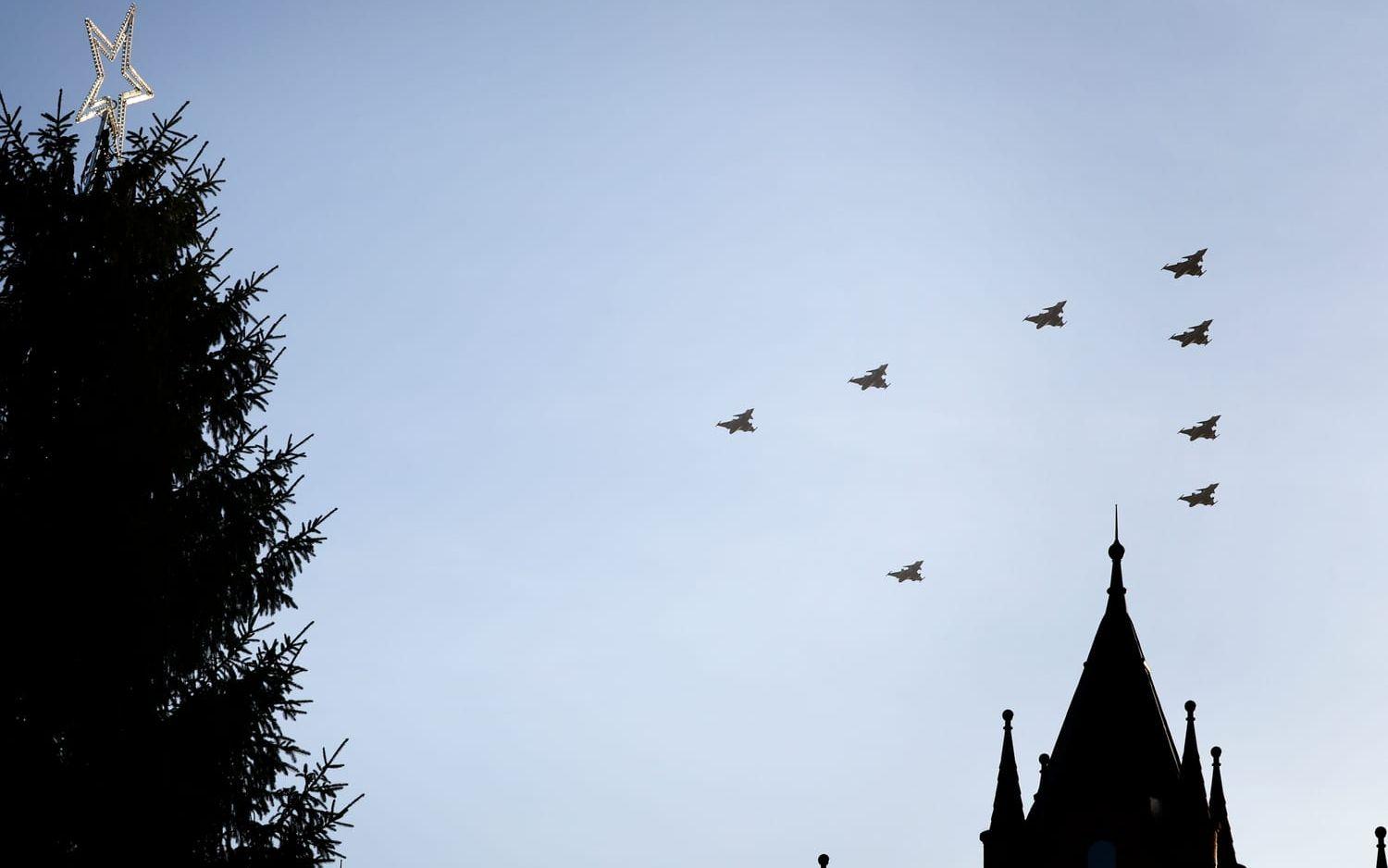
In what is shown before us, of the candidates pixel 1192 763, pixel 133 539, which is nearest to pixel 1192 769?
pixel 1192 763

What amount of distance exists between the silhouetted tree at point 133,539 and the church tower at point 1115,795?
1203 inches

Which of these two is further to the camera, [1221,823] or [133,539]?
[1221,823]

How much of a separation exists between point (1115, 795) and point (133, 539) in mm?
32805

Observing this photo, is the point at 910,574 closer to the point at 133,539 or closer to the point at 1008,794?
the point at 1008,794

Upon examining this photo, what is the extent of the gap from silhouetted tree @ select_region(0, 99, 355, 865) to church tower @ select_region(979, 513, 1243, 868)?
30550mm

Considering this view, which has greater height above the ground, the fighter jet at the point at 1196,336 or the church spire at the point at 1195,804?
the fighter jet at the point at 1196,336

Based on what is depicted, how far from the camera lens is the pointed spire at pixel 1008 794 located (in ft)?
150

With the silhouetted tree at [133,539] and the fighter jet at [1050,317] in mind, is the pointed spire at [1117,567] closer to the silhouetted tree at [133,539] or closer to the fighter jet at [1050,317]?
the fighter jet at [1050,317]

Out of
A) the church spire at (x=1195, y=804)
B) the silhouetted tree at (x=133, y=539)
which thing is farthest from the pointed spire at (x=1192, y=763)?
the silhouetted tree at (x=133, y=539)

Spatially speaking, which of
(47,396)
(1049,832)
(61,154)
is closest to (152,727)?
(47,396)

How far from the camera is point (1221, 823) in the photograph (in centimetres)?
4519

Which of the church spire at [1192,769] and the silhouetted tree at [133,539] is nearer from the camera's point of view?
the silhouetted tree at [133,539]

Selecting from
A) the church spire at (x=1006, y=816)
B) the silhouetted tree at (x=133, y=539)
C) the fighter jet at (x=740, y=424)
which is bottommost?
the silhouetted tree at (x=133, y=539)

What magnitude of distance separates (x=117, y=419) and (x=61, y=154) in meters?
3.38
